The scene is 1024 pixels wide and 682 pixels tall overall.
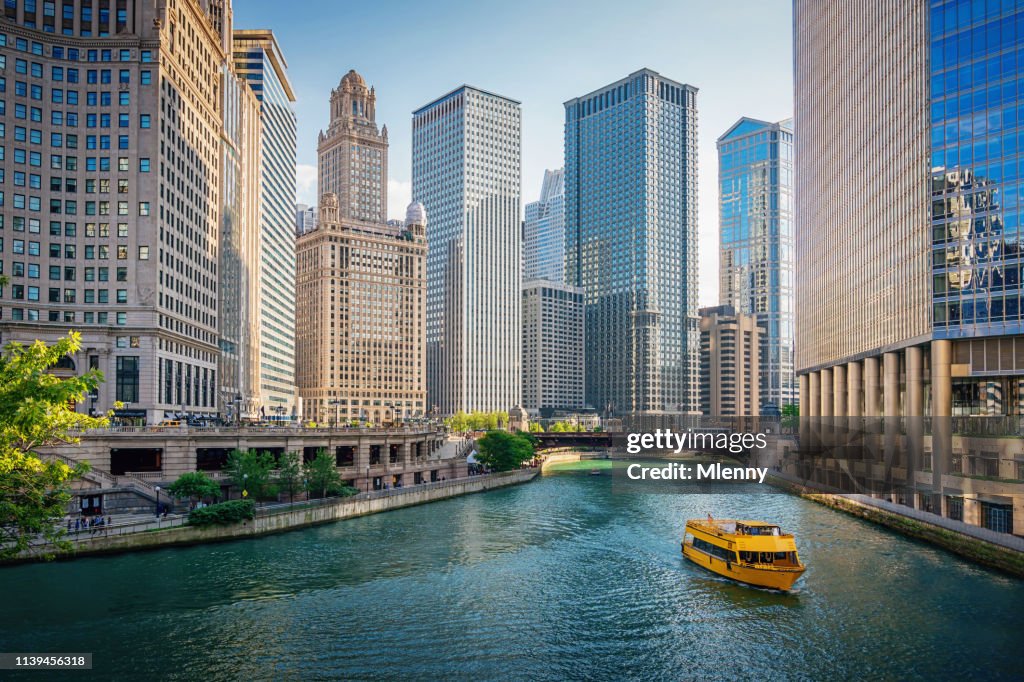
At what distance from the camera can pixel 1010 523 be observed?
227ft

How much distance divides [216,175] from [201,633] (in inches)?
4204

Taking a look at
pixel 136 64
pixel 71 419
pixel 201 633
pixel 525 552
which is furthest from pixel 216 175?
pixel 71 419

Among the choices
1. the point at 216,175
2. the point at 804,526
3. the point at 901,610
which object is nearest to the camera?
the point at 901,610

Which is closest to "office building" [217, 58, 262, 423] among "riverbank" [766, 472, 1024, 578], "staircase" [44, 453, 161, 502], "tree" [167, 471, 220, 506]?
"staircase" [44, 453, 161, 502]

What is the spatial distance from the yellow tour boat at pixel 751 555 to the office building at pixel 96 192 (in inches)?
2923

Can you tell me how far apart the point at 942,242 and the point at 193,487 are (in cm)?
8764

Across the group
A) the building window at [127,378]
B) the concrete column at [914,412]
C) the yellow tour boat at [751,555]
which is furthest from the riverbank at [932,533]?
the building window at [127,378]

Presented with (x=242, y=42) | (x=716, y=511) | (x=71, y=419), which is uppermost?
(x=242, y=42)

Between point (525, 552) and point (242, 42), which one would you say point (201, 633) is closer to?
point (525, 552)

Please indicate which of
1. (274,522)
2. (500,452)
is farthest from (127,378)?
(500,452)

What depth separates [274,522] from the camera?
265ft

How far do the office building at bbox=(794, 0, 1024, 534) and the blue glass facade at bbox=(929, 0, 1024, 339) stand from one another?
13 centimetres

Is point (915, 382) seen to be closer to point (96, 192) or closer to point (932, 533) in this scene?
point (932, 533)

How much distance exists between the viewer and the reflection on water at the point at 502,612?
1708 inches
